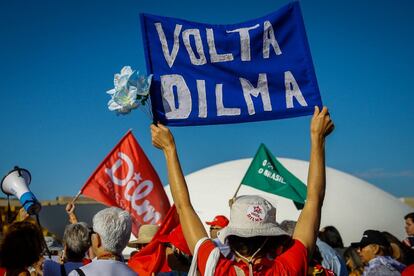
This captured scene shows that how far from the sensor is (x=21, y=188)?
615 cm

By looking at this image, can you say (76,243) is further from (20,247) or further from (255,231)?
(255,231)

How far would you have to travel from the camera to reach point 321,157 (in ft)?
10.8

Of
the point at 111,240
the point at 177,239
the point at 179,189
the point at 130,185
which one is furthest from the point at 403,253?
the point at 130,185

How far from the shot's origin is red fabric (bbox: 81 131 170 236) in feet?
32.0

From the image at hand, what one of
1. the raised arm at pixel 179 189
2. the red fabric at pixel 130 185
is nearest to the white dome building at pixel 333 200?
the red fabric at pixel 130 185

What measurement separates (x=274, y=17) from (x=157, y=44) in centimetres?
90

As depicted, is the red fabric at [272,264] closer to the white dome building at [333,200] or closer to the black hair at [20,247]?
the black hair at [20,247]

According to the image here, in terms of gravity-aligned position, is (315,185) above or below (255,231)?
above

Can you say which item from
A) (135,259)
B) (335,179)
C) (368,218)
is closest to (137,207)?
(135,259)

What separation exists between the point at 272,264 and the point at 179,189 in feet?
2.18

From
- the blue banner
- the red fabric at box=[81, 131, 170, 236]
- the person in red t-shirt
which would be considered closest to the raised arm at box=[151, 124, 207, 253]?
the person in red t-shirt

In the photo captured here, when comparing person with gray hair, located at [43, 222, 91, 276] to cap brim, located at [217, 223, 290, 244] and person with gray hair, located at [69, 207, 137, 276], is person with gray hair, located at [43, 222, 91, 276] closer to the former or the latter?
person with gray hair, located at [69, 207, 137, 276]

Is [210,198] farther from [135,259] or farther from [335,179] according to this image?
[135,259]

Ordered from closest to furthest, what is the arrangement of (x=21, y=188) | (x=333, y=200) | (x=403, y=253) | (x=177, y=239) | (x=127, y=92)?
1. (x=127, y=92)
2. (x=177, y=239)
3. (x=21, y=188)
4. (x=403, y=253)
5. (x=333, y=200)
